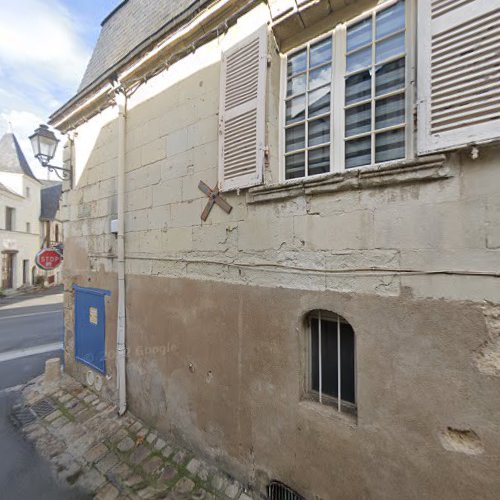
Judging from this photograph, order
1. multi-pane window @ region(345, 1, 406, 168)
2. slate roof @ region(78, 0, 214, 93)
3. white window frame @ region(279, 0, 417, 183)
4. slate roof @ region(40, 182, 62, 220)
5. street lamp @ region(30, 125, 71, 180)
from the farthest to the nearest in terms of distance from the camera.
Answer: slate roof @ region(40, 182, 62, 220) → street lamp @ region(30, 125, 71, 180) → slate roof @ region(78, 0, 214, 93) → multi-pane window @ region(345, 1, 406, 168) → white window frame @ region(279, 0, 417, 183)

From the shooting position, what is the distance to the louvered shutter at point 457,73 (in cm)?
187

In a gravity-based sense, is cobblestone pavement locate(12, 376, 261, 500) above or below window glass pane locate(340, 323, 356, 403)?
below

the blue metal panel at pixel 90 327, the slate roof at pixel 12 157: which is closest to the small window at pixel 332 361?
the blue metal panel at pixel 90 327

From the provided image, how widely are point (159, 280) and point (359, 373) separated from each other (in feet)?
9.35

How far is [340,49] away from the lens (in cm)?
272

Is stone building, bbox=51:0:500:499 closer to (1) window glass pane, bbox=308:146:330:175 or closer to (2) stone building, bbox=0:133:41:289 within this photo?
(1) window glass pane, bbox=308:146:330:175

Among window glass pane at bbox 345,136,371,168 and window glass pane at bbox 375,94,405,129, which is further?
window glass pane at bbox 345,136,371,168

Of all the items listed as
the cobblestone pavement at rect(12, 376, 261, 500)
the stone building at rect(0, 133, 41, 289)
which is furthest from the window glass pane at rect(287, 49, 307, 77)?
the stone building at rect(0, 133, 41, 289)

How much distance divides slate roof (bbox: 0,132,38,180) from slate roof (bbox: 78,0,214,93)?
20.4 metres

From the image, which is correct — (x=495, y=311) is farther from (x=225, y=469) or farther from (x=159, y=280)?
(x=159, y=280)

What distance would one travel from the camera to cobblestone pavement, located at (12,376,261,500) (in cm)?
332

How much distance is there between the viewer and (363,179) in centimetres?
235

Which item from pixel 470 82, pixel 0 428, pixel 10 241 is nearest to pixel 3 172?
pixel 10 241

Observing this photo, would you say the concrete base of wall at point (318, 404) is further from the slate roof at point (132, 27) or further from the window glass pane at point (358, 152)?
the slate roof at point (132, 27)
